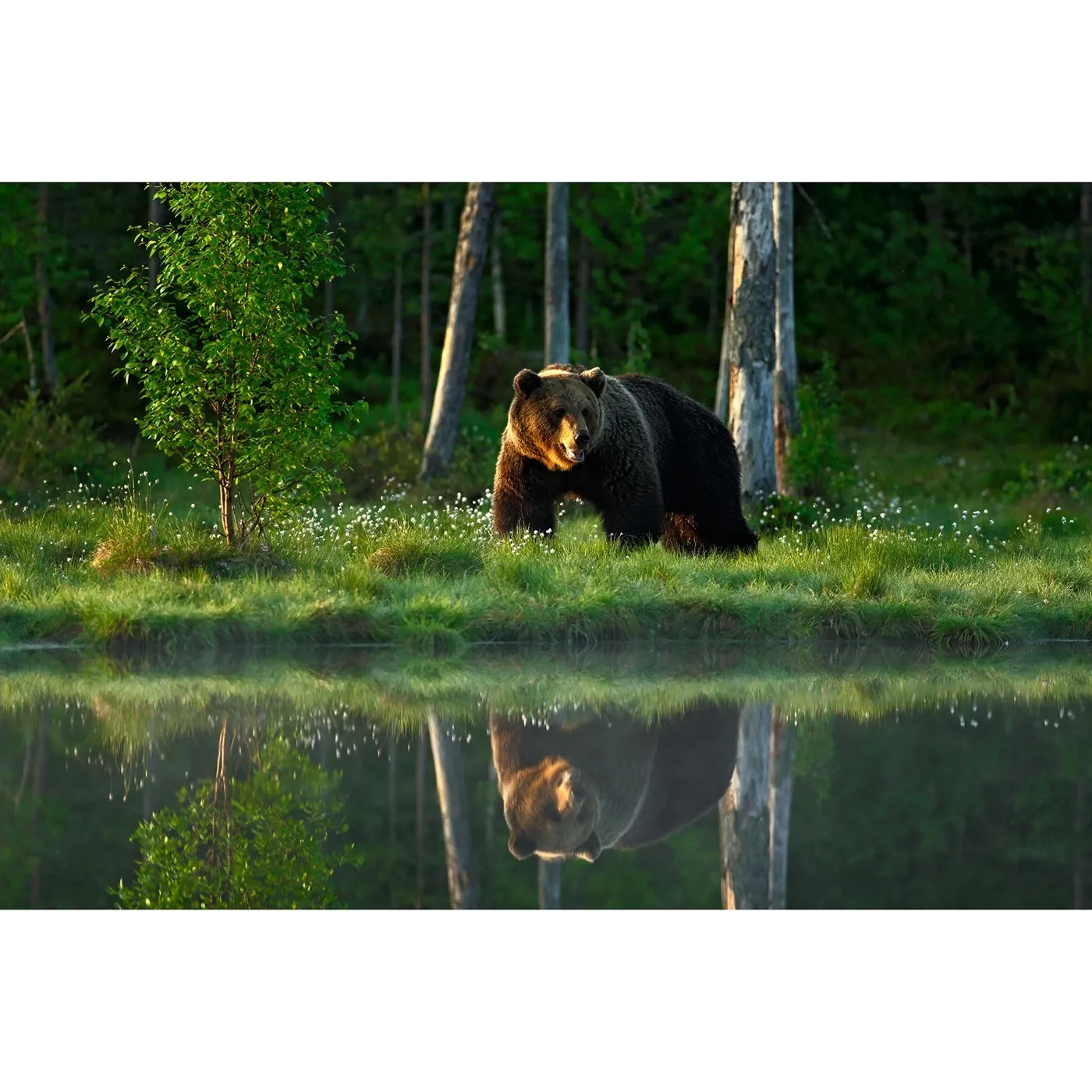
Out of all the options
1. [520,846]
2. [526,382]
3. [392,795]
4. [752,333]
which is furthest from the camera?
[752,333]

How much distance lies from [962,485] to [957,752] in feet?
48.3

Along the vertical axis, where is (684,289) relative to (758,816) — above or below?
above

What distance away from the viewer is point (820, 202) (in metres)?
31.3

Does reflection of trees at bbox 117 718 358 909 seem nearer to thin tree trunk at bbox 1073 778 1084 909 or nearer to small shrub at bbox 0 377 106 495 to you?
thin tree trunk at bbox 1073 778 1084 909

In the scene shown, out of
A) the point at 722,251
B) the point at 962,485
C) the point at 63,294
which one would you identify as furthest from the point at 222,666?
the point at 722,251

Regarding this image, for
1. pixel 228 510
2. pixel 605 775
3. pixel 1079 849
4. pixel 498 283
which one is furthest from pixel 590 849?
pixel 498 283

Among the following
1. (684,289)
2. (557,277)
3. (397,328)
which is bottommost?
(397,328)

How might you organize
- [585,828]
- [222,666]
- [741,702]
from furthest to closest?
1. [222,666]
2. [741,702]
3. [585,828]

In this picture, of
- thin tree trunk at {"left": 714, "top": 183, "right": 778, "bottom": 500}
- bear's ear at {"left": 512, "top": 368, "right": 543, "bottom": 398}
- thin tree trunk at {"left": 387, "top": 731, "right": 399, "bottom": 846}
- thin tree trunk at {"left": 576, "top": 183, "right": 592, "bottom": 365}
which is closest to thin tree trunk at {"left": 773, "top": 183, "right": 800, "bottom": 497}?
thin tree trunk at {"left": 714, "top": 183, "right": 778, "bottom": 500}

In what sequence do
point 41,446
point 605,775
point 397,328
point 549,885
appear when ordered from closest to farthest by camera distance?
1. point 549,885
2. point 605,775
3. point 41,446
4. point 397,328

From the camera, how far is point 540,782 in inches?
262

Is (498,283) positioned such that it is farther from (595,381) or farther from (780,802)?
(780,802)

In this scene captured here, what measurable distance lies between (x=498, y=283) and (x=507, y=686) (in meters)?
22.9

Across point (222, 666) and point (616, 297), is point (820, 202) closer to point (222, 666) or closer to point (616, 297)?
point (616, 297)
